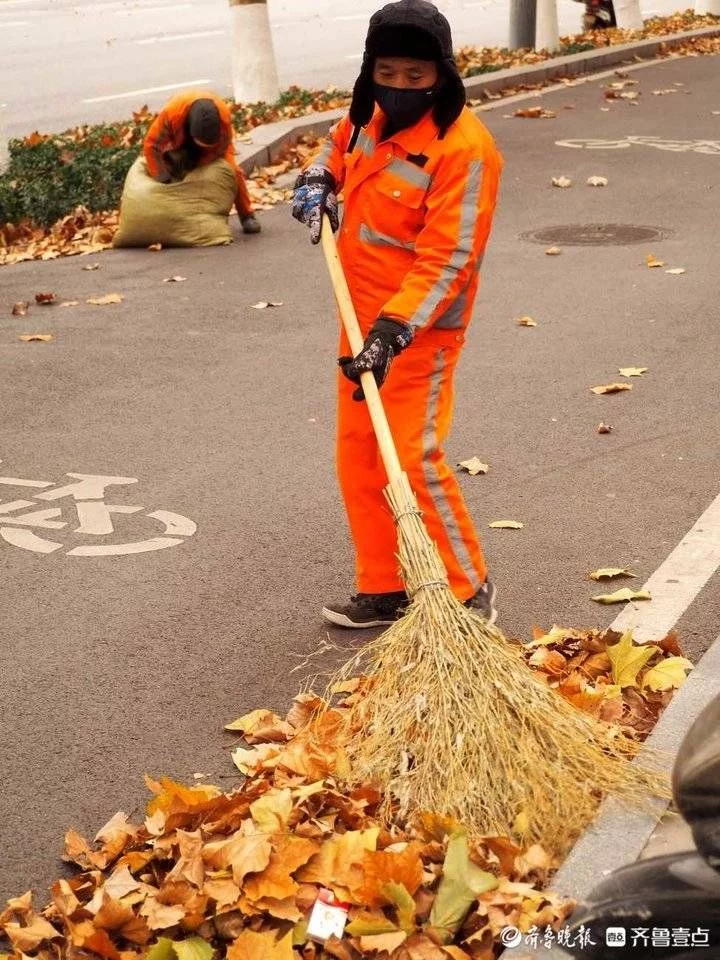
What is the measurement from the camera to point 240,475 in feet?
19.3

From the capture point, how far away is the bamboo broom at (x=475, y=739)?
3252mm

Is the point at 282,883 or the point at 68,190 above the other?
the point at 68,190

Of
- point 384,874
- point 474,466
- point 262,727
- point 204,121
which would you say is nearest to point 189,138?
point 204,121

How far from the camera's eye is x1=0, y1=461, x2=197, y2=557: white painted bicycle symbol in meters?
5.25

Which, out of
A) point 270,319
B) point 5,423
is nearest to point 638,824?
point 5,423

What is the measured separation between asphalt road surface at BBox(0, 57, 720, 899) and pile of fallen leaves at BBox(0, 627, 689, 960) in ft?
0.77

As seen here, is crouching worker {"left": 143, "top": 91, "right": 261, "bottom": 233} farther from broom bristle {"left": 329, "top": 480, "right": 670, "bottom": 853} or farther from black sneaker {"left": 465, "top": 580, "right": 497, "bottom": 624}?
broom bristle {"left": 329, "top": 480, "right": 670, "bottom": 853}

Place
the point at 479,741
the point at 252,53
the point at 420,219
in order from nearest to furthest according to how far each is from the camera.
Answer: the point at 479,741
the point at 420,219
the point at 252,53

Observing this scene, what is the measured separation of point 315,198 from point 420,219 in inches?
16.2

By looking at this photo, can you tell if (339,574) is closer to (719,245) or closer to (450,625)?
(450,625)

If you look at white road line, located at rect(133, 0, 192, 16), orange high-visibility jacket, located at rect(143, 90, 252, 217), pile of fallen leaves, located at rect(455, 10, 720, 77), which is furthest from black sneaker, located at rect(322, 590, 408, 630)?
white road line, located at rect(133, 0, 192, 16)

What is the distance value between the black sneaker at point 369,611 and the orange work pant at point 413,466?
3cm

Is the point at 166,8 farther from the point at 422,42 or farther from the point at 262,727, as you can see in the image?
the point at 262,727

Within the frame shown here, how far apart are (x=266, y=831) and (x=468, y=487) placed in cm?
258
